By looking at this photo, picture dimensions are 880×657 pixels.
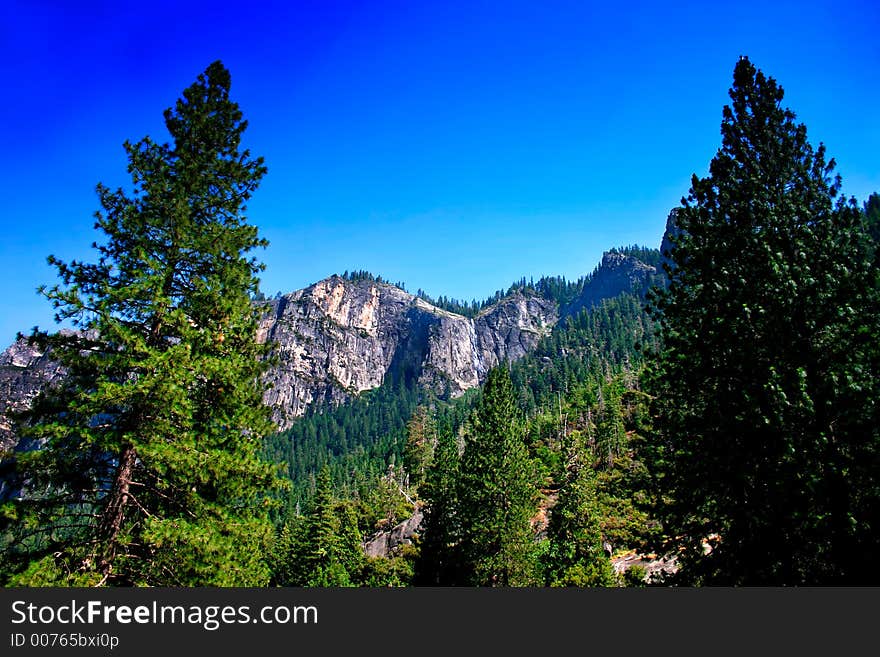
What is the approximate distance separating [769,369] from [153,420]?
9847 millimetres

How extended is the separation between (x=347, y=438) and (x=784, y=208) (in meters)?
191

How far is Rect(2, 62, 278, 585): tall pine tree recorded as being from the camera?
25.4ft

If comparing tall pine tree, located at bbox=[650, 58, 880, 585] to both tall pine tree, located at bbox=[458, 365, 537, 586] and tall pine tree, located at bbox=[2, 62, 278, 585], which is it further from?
tall pine tree, located at bbox=[458, 365, 537, 586]

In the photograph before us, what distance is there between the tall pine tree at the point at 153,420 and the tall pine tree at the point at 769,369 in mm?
7781

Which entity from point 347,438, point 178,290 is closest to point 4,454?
point 178,290

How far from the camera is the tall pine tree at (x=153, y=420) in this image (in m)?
7.75

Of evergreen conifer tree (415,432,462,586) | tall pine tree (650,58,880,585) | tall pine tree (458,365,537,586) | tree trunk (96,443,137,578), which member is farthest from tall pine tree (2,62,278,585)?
evergreen conifer tree (415,432,462,586)

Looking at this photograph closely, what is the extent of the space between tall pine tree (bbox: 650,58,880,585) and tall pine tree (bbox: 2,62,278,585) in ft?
25.5

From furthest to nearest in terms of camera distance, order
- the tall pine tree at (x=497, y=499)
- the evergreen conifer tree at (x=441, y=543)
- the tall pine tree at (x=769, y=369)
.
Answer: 1. the evergreen conifer tree at (x=441, y=543)
2. the tall pine tree at (x=497, y=499)
3. the tall pine tree at (x=769, y=369)

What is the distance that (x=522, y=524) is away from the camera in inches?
948

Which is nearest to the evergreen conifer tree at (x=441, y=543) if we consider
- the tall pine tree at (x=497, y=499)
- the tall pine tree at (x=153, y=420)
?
the tall pine tree at (x=497, y=499)

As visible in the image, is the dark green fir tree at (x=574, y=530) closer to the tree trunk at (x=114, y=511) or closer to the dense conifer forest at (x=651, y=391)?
the dense conifer forest at (x=651, y=391)

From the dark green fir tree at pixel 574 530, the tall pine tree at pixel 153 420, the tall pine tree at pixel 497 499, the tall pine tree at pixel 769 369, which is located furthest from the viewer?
the dark green fir tree at pixel 574 530

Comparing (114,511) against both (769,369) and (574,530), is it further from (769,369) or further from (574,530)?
(574,530)
